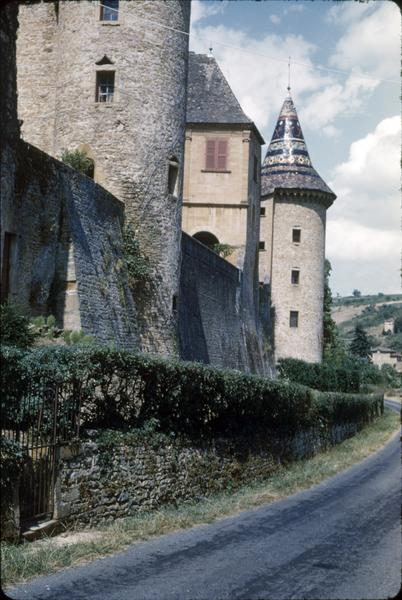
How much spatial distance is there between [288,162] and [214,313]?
22611 mm

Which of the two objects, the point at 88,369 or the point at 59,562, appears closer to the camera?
the point at 59,562

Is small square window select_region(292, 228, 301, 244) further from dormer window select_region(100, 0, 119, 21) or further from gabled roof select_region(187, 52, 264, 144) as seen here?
dormer window select_region(100, 0, 119, 21)

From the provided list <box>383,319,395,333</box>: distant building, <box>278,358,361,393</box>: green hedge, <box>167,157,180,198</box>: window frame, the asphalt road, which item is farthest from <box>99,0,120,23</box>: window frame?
<box>383,319,395,333</box>: distant building

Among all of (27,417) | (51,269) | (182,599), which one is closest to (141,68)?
(51,269)

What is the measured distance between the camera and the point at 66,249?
15.4 metres

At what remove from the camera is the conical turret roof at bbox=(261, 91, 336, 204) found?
1898 inches

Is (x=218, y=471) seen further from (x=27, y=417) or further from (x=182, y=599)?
(x=182, y=599)

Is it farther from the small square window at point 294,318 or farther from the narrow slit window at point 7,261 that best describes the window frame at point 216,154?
the narrow slit window at point 7,261

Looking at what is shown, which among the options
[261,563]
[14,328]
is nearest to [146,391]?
[14,328]

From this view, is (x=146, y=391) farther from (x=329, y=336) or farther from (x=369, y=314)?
(x=369, y=314)

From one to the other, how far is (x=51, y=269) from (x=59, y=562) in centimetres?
779

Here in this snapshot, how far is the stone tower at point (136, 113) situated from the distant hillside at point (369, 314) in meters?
103

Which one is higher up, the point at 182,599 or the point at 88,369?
the point at 88,369

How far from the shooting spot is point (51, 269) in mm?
15164
